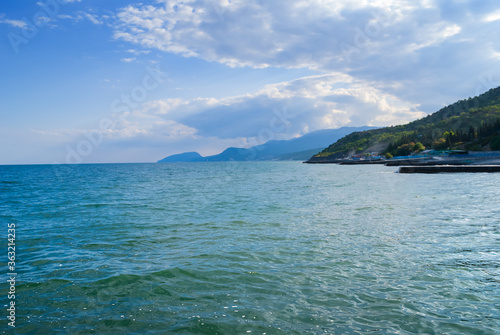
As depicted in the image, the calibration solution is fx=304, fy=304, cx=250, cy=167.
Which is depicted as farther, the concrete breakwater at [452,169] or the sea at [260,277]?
the concrete breakwater at [452,169]

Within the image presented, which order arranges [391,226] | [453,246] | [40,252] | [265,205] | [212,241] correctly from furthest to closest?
[265,205], [391,226], [212,241], [40,252], [453,246]

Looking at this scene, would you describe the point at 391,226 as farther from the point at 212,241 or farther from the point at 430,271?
the point at 212,241

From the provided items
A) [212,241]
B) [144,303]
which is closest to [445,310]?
[144,303]

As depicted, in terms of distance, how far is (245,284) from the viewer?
317 inches

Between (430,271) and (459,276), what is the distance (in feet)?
2.23

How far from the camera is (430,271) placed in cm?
862

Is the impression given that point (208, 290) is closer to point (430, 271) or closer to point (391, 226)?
point (430, 271)

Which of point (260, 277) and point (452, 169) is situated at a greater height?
point (452, 169)

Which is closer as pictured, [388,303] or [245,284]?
[388,303]

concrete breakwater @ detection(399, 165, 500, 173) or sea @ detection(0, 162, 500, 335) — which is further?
concrete breakwater @ detection(399, 165, 500, 173)

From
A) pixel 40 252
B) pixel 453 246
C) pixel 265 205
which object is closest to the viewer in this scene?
pixel 453 246

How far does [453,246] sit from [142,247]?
11832mm

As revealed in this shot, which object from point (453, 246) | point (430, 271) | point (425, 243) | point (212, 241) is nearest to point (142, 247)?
point (212, 241)

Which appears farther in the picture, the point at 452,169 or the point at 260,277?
the point at 452,169
